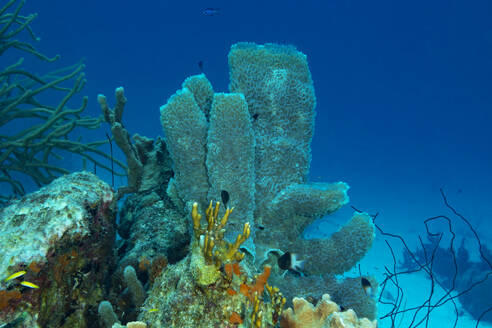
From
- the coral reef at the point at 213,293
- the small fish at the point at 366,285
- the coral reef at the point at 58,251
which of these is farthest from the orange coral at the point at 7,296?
the small fish at the point at 366,285

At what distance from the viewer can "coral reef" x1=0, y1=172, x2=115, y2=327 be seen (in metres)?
1.97

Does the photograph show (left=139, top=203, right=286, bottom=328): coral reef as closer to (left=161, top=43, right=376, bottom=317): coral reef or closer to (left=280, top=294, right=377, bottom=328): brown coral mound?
(left=280, top=294, right=377, bottom=328): brown coral mound

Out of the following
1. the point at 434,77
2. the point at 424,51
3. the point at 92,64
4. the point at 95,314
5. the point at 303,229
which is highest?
the point at 424,51

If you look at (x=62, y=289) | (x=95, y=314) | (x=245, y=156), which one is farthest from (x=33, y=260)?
(x=245, y=156)

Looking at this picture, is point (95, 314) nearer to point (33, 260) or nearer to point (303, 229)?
point (33, 260)

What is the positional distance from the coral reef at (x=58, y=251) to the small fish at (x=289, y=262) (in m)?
Result: 1.60

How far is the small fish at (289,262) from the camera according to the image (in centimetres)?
317

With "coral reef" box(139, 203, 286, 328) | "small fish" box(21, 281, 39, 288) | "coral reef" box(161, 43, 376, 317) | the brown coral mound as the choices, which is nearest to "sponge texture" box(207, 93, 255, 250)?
"coral reef" box(161, 43, 376, 317)

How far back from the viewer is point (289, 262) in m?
3.21

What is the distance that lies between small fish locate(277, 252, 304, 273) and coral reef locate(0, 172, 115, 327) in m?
1.60

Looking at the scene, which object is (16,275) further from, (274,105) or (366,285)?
(366,285)

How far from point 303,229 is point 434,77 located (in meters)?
94.2

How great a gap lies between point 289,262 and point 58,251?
6.70 feet

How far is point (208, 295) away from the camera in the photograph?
1940mm
